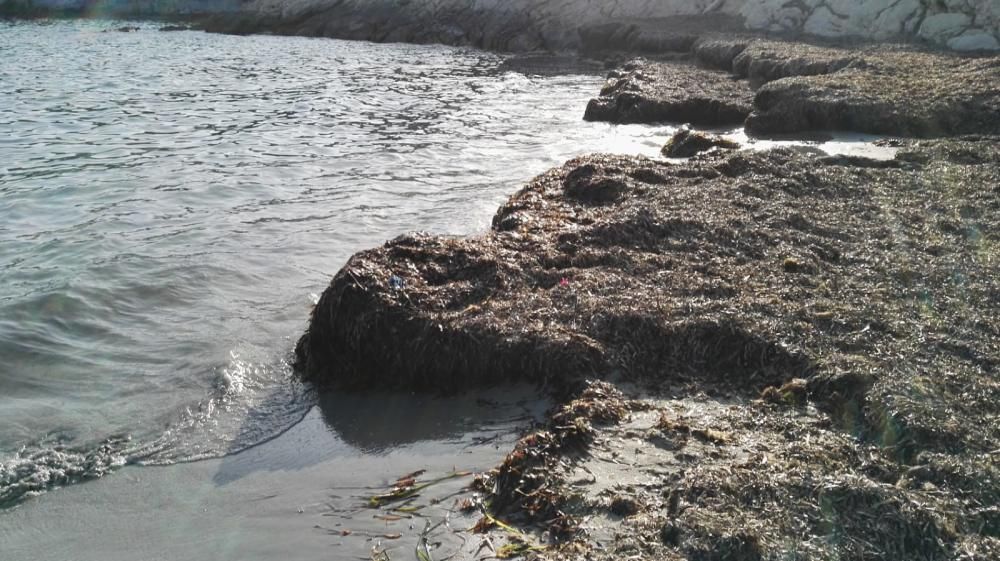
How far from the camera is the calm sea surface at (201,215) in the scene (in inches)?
222

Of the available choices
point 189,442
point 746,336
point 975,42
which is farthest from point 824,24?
point 189,442

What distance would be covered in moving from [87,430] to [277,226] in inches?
191

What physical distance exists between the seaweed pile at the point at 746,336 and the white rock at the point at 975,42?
1129cm

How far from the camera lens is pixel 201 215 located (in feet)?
34.0

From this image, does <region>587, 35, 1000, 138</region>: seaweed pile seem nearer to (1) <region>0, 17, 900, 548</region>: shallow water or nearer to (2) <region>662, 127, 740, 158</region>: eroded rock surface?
(1) <region>0, 17, 900, 548</region>: shallow water

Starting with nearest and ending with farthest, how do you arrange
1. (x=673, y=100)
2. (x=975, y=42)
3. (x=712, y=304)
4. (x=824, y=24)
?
(x=712, y=304)
(x=673, y=100)
(x=975, y=42)
(x=824, y=24)

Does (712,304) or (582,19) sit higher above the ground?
(582,19)

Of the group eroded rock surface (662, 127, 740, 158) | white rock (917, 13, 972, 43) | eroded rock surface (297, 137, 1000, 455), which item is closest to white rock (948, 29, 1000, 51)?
white rock (917, 13, 972, 43)

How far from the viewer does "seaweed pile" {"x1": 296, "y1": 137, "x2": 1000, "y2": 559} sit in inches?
141

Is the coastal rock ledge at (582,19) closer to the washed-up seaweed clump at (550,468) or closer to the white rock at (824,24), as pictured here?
the white rock at (824,24)

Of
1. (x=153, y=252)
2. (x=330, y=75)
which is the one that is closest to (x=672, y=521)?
(x=153, y=252)

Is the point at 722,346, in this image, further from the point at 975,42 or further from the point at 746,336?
the point at 975,42

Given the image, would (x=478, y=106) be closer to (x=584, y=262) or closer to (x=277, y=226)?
(x=277, y=226)

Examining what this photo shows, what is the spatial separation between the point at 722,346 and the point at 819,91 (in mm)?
9718
